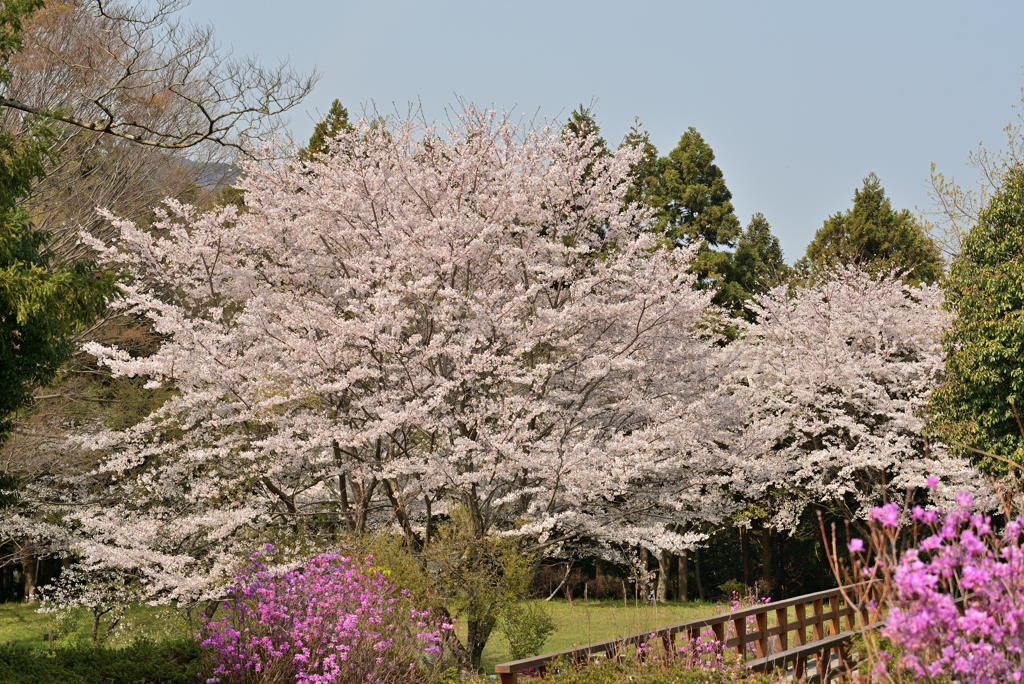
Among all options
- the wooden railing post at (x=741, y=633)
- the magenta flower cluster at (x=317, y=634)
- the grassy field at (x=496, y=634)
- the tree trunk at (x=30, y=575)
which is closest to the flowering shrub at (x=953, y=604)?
the wooden railing post at (x=741, y=633)

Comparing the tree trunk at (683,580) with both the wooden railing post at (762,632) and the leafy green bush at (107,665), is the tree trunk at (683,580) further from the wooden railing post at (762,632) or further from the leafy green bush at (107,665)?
the leafy green bush at (107,665)

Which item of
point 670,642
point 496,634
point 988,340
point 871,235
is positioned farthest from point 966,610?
point 871,235

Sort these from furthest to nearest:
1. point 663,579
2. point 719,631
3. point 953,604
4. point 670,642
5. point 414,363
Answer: point 663,579 < point 414,363 < point 719,631 < point 670,642 < point 953,604

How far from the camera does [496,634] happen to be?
15.4 meters

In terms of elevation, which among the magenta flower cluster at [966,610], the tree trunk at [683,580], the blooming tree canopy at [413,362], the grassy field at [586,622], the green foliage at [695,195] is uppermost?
the green foliage at [695,195]

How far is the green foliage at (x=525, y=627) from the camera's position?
1006 cm

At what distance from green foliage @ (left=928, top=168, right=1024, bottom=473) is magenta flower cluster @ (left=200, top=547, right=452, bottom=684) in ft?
32.3

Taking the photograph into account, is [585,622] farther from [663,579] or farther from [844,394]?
[844,394]

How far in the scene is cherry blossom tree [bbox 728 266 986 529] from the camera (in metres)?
16.5

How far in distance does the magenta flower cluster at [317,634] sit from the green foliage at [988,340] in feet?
32.3

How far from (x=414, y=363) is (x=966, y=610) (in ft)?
27.3

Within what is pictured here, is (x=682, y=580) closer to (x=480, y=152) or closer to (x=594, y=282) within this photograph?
(x=594, y=282)

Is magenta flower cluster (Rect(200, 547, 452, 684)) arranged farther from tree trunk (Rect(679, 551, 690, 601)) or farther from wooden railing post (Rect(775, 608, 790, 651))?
tree trunk (Rect(679, 551, 690, 601))

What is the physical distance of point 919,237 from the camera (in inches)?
1238
